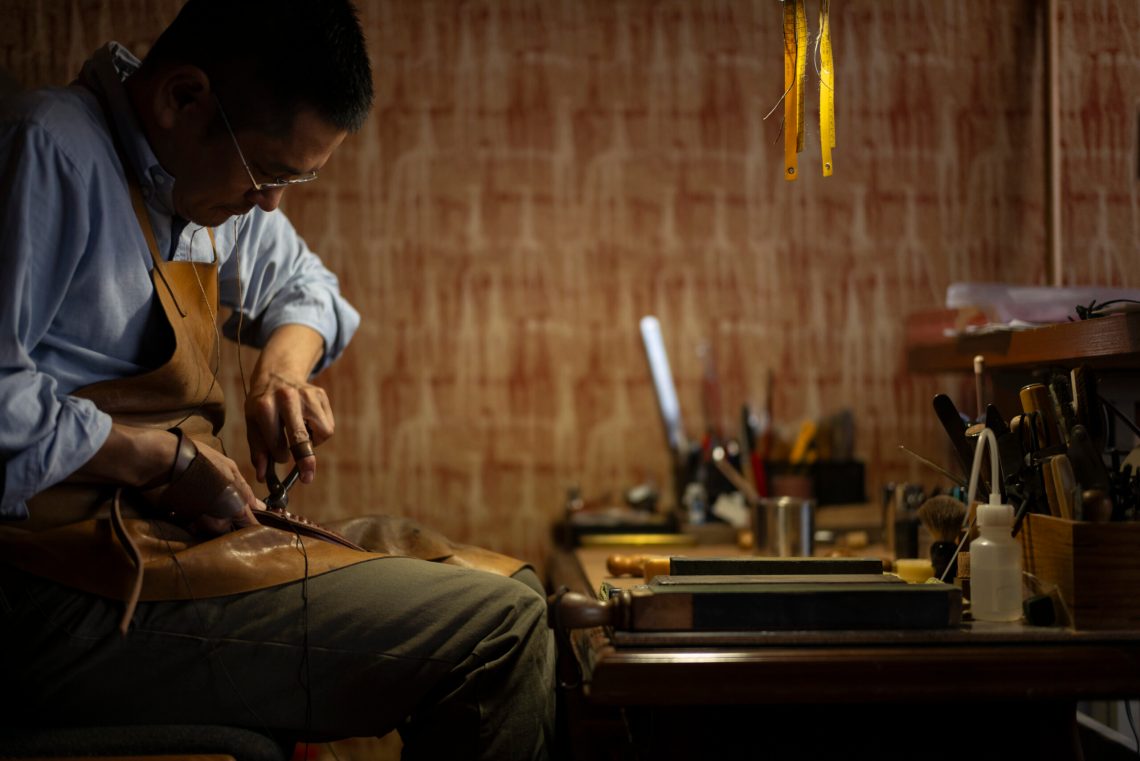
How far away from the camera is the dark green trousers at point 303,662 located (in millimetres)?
1241

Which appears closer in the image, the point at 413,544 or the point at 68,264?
the point at 68,264

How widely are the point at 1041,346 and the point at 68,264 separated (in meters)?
1.36

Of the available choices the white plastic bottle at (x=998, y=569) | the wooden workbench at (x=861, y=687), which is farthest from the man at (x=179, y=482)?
the white plastic bottle at (x=998, y=569)

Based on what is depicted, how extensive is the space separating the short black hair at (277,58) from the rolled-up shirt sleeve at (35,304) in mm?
231

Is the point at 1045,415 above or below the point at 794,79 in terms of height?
below

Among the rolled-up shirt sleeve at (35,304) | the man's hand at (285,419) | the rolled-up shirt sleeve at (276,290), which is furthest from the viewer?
the rolled-up shirt sleeve at (276,290)

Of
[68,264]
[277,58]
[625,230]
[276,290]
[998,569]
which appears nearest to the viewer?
[998,569]

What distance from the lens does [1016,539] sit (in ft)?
4.10

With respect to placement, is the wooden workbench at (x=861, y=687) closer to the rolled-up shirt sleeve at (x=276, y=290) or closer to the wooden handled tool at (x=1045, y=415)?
the wooden handled tool at (x=1045, y=415)

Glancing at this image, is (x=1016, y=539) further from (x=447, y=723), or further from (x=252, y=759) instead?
(x=252, y=759)

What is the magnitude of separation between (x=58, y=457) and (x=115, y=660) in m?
0.24

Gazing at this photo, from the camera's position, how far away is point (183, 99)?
4.59 ft

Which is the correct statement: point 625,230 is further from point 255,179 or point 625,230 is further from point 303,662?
point 303,662

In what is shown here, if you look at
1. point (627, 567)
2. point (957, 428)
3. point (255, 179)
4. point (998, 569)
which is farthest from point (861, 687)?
point (255, 179)
